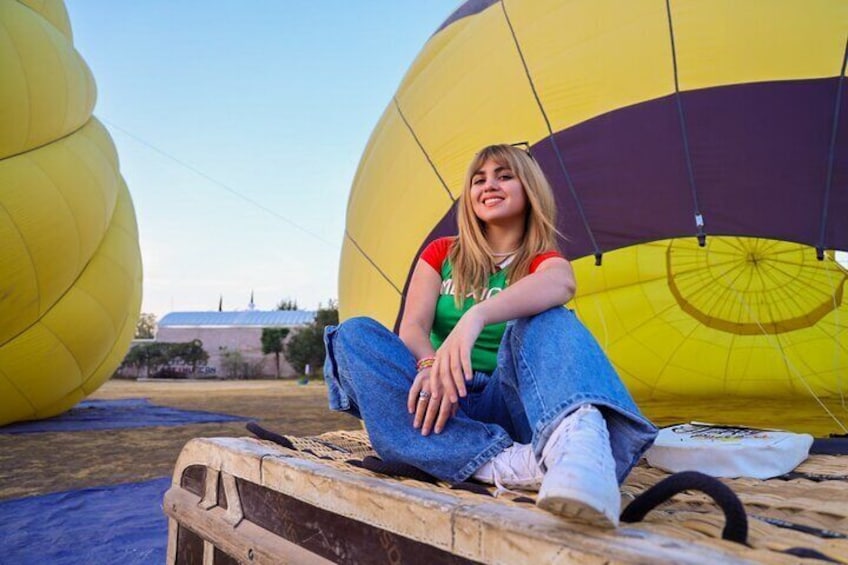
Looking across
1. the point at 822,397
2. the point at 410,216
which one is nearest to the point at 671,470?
the point at 410,216

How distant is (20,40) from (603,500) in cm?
581

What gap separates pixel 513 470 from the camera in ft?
3.61

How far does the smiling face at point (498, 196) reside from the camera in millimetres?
1505

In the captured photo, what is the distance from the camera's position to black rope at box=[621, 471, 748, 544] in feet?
2.39

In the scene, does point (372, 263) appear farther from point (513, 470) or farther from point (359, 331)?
point (513, 470)

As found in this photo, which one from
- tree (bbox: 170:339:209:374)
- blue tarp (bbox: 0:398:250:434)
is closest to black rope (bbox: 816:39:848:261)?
blue tarp (bbox: 0:398:250:434)

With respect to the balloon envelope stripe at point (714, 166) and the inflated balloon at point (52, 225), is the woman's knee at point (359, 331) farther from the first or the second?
the inflated balloon at point (52, 225)

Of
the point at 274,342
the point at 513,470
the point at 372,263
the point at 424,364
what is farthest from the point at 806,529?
the point at 274,342

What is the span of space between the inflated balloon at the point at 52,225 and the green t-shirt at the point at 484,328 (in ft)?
15.0

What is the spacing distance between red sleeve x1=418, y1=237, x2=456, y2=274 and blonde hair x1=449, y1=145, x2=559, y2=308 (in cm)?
4

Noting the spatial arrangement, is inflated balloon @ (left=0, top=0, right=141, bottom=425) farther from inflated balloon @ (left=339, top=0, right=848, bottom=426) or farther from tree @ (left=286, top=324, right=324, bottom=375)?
tree @ (left=286, top=324, right=324, bottom=375)

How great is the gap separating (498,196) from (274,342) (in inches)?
1179

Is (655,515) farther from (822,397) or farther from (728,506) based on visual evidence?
(822,397)

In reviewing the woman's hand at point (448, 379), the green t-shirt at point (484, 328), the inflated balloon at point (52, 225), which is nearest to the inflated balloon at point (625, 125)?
the green t-shirt at point (484, 328)
